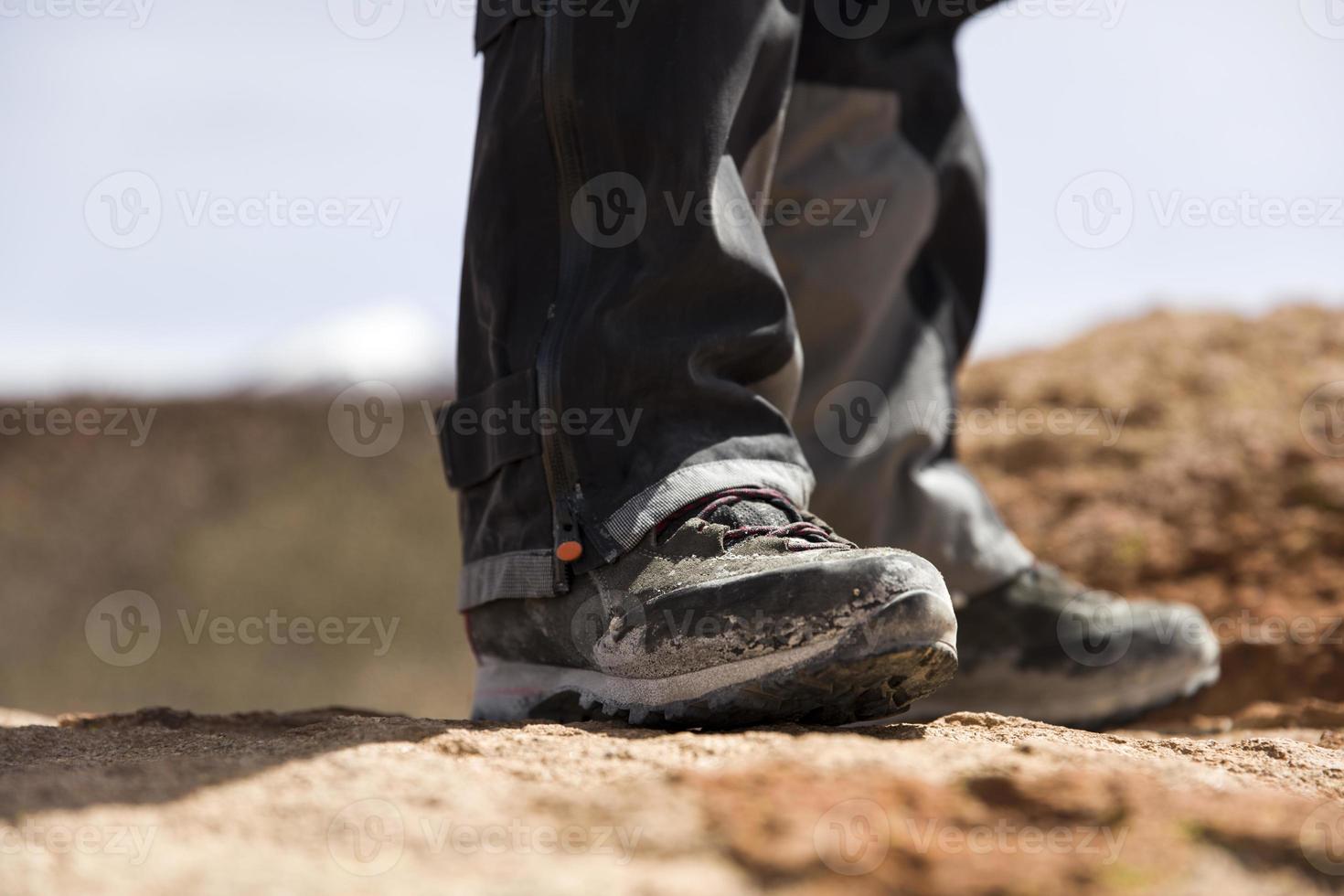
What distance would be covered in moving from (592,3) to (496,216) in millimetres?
269

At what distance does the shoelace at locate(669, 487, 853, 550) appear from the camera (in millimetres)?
1215

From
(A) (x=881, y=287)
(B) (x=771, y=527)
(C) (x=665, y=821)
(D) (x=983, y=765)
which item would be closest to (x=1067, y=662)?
(A) (x=881, y=287)

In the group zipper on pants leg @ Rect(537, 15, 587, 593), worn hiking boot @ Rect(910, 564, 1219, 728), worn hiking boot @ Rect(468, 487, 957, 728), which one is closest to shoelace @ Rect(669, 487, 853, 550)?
worn hiking boot @ Rect(468, 487, 957, 728)

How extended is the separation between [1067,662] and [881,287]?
694mm

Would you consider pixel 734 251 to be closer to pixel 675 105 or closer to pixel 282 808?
pixel 675 105

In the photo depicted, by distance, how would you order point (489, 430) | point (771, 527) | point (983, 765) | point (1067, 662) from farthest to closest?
point (1067, 662) < point (489, 430) < point (771, 527) < point (983, 765)

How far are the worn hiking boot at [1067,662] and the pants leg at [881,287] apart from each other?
0.08 metres

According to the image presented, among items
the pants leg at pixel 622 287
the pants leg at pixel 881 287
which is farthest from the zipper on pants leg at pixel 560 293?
the pants leg at pixel 881 287

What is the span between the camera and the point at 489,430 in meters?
1.39

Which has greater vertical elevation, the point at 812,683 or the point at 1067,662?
the point at 812,683

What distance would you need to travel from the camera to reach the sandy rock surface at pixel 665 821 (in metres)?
0.71

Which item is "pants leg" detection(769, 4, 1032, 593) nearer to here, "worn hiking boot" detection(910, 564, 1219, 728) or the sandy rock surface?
"worn hiking boot" detection(910, 564, 1219, 728)

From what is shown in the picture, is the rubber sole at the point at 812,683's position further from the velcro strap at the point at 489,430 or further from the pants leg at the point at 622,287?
the velcro strap at the point at 489,430

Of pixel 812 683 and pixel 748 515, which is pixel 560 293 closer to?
pixel 748 515
